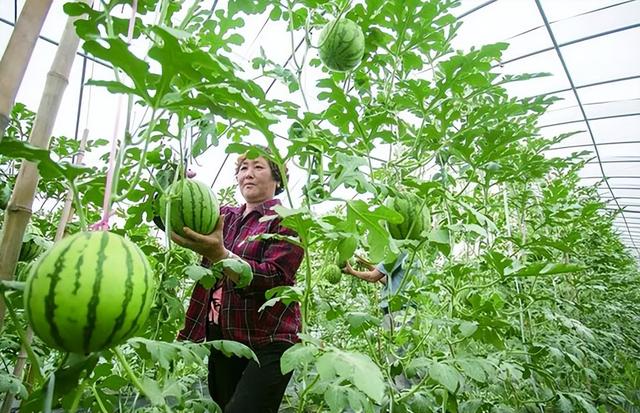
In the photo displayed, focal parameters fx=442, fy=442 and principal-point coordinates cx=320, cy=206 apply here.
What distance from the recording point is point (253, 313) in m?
1.85

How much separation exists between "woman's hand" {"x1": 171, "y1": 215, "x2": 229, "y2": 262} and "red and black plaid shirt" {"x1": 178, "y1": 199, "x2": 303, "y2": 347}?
1.41 feet

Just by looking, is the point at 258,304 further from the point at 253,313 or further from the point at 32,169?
the point at 32,169

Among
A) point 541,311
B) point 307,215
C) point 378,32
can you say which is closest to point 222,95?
point 307,215

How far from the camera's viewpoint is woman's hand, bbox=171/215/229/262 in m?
1.20

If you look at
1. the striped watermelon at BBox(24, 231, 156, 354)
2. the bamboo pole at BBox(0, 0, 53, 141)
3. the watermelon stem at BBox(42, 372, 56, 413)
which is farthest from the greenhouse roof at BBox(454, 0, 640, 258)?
the watermelon stem at BBox(42, 372, 56, 413)

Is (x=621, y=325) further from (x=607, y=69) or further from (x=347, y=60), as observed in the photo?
(x=607, y=69)

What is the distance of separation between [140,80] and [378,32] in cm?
110

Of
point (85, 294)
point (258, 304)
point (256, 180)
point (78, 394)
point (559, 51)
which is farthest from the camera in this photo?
point (559, 51)

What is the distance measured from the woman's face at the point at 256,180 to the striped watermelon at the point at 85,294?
1.43m

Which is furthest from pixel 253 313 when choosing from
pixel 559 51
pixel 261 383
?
pixel 559 51

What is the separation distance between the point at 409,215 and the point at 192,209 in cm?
68

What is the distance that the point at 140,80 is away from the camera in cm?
77

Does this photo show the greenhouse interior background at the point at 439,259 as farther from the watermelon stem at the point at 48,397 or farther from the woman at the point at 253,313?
the woman at the point at 253,313

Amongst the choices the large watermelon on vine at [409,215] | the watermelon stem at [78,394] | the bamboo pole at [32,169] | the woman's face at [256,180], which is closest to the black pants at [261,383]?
the woman's face at [256,180]
